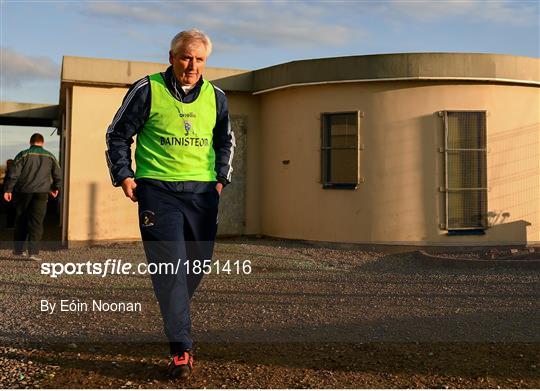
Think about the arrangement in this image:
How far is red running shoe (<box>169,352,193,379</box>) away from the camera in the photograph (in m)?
3.23

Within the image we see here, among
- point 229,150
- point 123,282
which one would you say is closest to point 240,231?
point 123,282

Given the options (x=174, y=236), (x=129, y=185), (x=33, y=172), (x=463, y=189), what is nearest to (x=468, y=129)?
(x=463, y=189)

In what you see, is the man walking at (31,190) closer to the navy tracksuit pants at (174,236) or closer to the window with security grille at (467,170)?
the navy tracksuit pants at (174,236)

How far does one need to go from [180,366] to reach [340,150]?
7.04 meters

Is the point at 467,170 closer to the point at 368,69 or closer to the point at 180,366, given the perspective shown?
the point at 368,69

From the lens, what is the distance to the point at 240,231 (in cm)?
1099

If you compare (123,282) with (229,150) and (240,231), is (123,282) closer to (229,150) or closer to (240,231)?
(229,150)

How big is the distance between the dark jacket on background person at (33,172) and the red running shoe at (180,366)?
231 inches

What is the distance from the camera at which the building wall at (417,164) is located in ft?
30.7

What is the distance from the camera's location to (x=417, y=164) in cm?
937

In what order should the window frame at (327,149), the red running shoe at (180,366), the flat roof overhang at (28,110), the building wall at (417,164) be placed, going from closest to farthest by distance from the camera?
the red running shoe at (180,366) < the building wall at (417,164) < the window frame at (327,149) < the flat roof overhang at (28,110)

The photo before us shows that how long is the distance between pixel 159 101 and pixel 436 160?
6714mm

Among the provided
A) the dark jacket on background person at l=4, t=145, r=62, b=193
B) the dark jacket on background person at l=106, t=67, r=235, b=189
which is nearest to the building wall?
the dark jacket on background person at l=4, t=145, r=62, b=193

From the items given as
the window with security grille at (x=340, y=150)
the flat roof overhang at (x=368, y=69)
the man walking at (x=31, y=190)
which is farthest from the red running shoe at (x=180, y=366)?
the flat roof overhang at (x=368, y=69)
